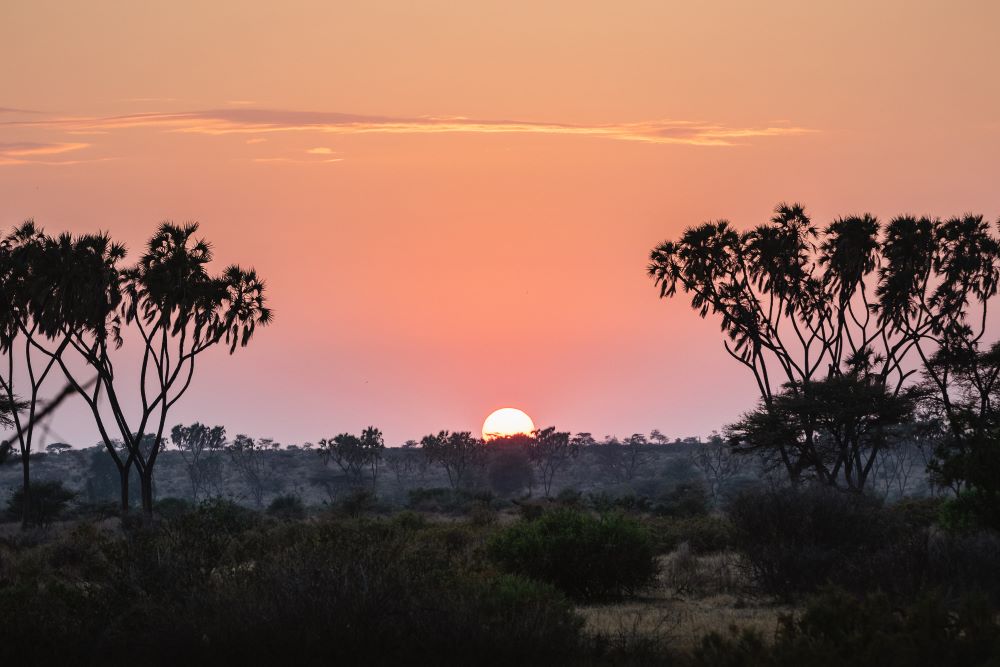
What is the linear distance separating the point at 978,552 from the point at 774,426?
100ft

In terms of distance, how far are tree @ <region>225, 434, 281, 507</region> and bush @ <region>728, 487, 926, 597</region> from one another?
11668 centimetres

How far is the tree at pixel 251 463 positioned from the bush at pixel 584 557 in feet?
377

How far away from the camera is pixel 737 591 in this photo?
83.4 feet

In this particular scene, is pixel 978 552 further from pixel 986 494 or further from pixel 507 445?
pixel 507 445

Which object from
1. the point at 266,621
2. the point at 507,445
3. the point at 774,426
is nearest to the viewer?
the point at 266,621

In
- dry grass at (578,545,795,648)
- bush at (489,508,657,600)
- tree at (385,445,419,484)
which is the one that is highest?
tree at (385,445,419,484)

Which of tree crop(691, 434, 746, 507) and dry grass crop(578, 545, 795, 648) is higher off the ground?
tree crop(691, 434, 746, 507)

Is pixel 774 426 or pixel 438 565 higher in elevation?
pixel 774 426

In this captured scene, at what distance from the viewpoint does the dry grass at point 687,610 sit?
18.3 m

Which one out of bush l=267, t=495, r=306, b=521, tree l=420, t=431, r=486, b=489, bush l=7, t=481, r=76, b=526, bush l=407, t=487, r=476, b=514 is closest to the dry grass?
bush l=7, t=481, r=76, b=526

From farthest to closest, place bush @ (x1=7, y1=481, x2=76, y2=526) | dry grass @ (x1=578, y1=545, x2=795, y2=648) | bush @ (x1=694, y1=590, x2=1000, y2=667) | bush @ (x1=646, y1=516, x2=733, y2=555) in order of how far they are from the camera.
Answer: bush @ (x1=7, y1=481, x2=76, y2=526) < bush @ (x1=646, y1=516, x2=733, y2=555) < dry grass @ (x1=578, y1=545, x2=795, y2=648) < bush @ (x1=694, y1=590, x2=1000, y2=667)

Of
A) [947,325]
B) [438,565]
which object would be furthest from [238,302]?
[438,565]

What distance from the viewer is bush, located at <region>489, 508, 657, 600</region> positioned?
25.3m

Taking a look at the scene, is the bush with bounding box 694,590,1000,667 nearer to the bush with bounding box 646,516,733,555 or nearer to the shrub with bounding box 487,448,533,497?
the bush with bounding box 646,516,733,555
